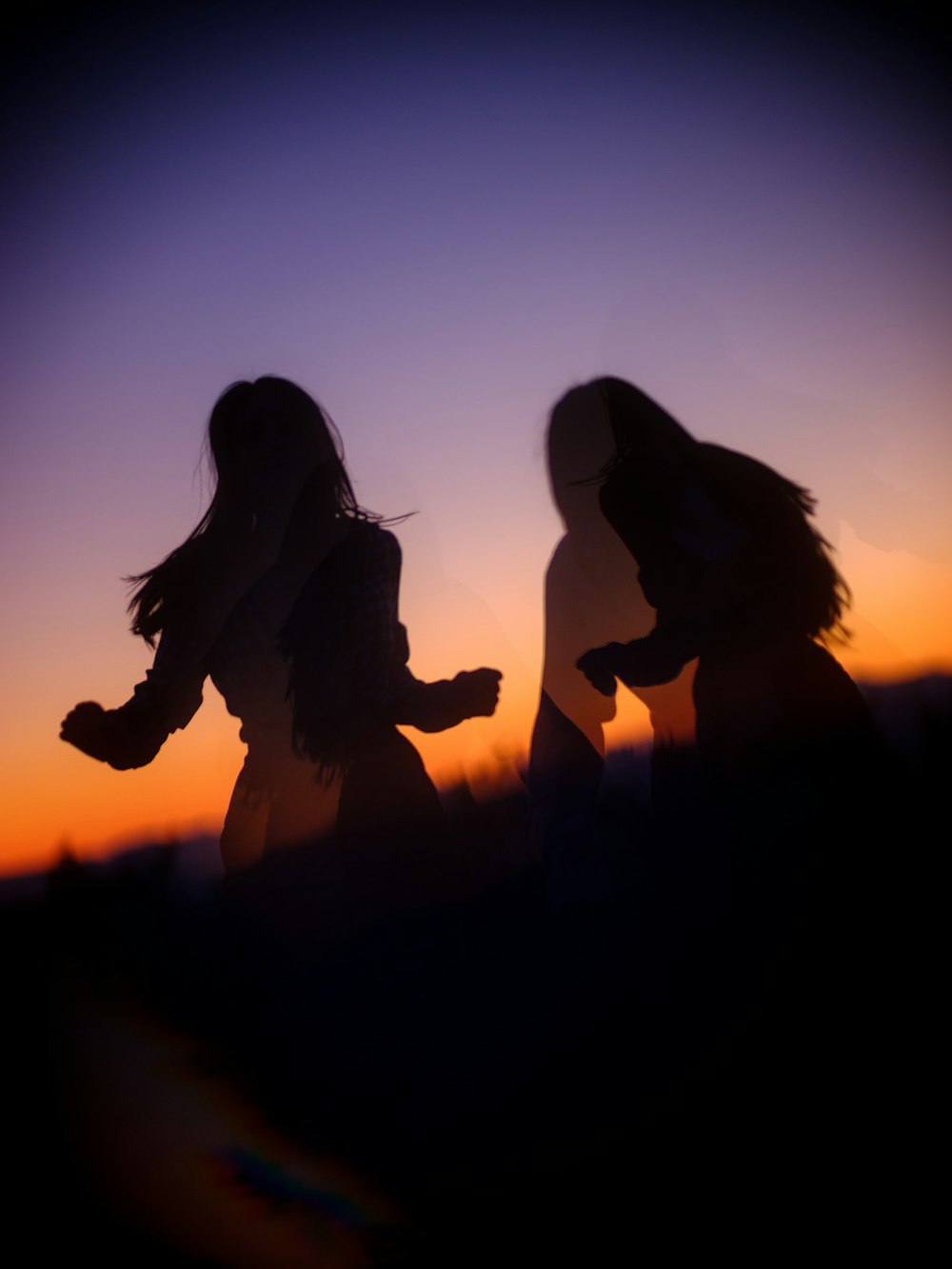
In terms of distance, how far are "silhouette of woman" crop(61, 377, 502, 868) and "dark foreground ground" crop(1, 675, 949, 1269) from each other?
182mm

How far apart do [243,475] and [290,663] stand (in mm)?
523

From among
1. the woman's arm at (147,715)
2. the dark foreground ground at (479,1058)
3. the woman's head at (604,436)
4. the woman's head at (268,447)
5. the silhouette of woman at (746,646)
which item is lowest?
the dark foreground ground at (479,1058)

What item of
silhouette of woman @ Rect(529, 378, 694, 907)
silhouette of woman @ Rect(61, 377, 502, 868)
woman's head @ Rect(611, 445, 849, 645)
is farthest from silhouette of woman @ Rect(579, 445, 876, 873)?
silhouette of woman @ Rect(61, 377, 502, 868)

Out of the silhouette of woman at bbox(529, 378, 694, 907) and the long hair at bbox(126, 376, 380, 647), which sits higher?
the long hair at bbox(126, 376, 380, 647)

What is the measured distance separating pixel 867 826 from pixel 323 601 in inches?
55.5

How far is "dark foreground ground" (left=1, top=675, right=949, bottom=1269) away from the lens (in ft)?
3.59

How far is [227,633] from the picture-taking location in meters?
1.79

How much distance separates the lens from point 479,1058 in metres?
1.52

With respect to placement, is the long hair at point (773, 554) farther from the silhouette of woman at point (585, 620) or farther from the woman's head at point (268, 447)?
the woman's head at point (268, 447)

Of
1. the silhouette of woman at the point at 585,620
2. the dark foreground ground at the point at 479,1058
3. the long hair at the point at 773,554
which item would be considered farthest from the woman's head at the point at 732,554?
the dark foreground ground at the point at 479,1058

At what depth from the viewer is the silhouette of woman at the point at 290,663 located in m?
1.75

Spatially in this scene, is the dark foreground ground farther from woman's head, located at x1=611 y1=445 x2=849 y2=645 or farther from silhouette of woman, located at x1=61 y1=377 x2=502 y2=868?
woman's head, located at x1=611 y1=445 x2=849 y2=645

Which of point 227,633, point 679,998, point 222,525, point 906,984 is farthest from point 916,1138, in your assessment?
point 222,525

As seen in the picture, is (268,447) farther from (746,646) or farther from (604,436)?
(746,646)
